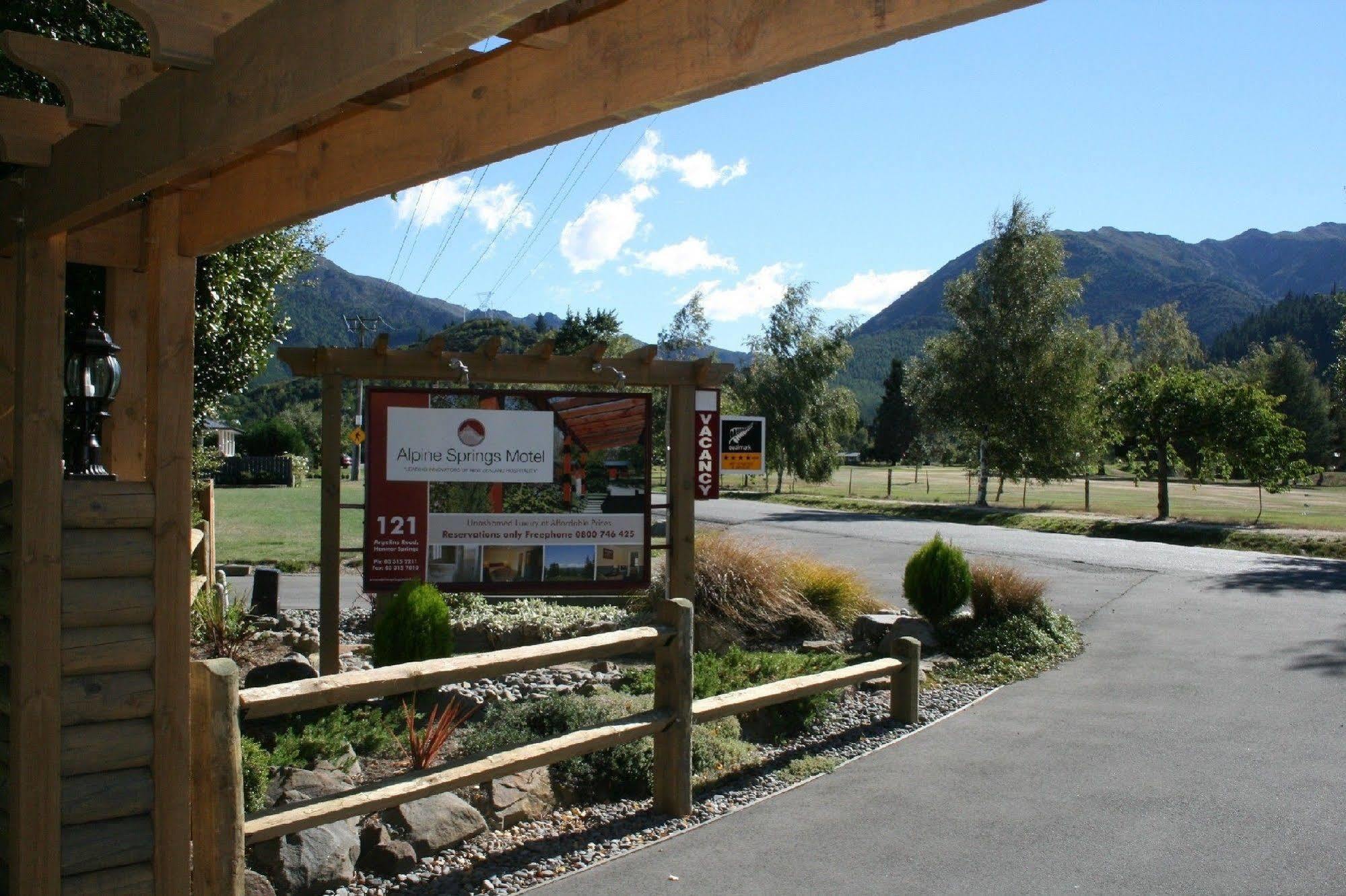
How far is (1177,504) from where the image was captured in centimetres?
3897

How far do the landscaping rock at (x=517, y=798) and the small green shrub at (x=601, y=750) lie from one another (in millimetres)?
165

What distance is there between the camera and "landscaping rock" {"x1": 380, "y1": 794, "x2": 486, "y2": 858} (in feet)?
17.2

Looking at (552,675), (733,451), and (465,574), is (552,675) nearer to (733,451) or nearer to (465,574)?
(465,574)

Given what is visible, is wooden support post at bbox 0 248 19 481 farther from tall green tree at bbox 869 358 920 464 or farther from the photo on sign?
tall green tree at bbox 869 358 920 464

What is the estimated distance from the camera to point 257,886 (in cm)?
440

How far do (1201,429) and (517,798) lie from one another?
2682 cm

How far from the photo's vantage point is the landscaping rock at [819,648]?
1034 centimetres

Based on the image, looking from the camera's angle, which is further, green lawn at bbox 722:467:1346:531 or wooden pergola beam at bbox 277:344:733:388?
green lawn at bbox 722:467:1346:531

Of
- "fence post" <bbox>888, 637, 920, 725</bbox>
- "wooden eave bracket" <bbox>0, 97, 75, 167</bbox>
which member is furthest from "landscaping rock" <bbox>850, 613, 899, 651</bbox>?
"wooden eave bracket" <bbox>0, 97, 75, 167</bbox>

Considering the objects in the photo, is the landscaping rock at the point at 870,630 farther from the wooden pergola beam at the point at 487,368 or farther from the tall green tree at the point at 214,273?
the tall green tree at the point at 214,273

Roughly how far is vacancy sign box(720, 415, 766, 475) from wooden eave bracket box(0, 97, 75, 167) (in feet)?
28.5

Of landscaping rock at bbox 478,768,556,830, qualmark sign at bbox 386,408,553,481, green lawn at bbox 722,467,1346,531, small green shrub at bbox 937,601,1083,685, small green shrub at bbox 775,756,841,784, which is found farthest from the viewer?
green lawn at bbox 722,467,1346,531

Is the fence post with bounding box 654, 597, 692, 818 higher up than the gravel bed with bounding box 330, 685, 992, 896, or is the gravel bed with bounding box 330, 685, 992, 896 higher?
the fence post with bounding box 654, 597, 692, 818

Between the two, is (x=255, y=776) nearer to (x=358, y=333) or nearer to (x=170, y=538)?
(x=170, y=538)
